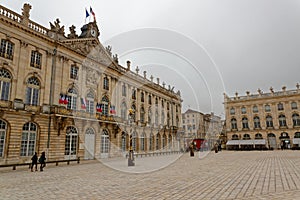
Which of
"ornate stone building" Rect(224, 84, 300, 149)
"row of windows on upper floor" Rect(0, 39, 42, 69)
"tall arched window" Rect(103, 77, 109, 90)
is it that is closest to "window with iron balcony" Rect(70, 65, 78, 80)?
"row of windows on upper floor" Rect(0, 39, 42, 69)

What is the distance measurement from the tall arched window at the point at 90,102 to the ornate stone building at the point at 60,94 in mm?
124

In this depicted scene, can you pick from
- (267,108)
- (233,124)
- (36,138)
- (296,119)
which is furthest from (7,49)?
(296,119)

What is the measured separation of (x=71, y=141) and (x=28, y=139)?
15.3 feet

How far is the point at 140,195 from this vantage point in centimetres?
749

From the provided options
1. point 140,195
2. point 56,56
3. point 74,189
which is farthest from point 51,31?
point 140,195

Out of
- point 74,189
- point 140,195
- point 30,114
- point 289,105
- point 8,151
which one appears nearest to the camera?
point 140,195

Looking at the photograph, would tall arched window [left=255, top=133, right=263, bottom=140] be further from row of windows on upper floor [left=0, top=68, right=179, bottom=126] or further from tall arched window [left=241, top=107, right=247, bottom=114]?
row of windows on upper floor [left=0, top=68, right=179, bottom=126]

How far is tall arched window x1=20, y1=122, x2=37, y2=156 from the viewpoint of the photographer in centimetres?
1964

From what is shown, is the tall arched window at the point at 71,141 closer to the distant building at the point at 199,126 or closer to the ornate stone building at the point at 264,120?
the distant building at the point at 199,126

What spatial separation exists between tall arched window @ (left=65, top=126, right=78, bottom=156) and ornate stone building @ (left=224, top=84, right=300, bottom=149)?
143 ft

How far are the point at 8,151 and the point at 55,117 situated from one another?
501cm

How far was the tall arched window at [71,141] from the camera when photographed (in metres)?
23.3

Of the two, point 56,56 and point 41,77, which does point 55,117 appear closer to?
point 41,77

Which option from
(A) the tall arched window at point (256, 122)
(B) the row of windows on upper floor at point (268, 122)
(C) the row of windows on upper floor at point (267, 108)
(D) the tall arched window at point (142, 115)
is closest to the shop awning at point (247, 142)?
(B) the row of windows on upper floor at point (268, 122)
